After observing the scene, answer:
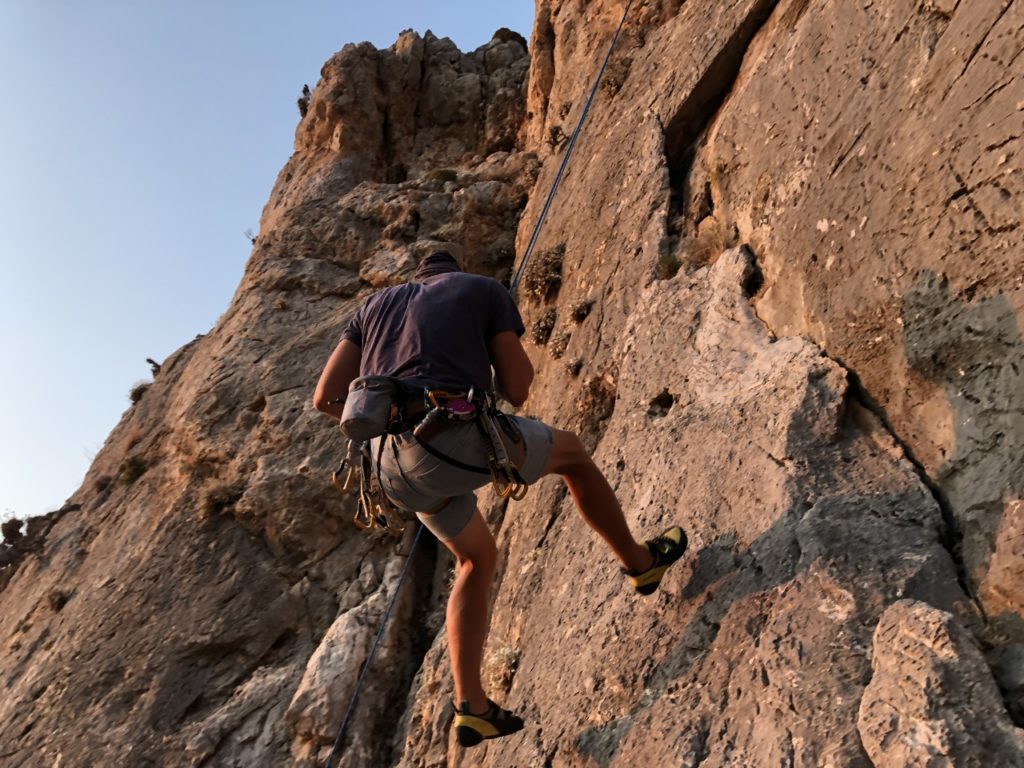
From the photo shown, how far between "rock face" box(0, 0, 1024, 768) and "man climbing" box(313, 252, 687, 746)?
52 cm

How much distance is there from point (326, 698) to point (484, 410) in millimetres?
5933

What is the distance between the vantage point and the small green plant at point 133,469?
14188 millimetres

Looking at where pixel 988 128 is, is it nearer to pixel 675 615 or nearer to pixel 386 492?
pixel 675 615

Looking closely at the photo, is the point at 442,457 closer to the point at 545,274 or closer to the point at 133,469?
the point at 545,274

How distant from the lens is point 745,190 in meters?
6.80

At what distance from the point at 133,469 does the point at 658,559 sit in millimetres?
12329

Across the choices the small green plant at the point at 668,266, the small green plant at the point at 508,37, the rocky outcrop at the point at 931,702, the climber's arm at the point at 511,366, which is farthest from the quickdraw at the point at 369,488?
the small green plant at the point at 508,37

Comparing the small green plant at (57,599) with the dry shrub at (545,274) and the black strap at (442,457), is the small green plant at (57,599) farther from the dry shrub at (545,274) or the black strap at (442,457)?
the black strap at (442,457)

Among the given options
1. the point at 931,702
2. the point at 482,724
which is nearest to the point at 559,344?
the point at 482,724

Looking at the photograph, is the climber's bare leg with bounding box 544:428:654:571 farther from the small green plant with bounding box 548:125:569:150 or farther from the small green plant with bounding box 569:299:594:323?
the small green plant with bounding box 548:125:569:150

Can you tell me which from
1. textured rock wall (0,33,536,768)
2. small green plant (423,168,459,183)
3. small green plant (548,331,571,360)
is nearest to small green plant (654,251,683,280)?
small green plant (548,331,571,360)

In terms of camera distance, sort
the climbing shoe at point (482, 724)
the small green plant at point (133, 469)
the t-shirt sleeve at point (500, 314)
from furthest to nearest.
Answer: the small green plant at point (133, 469) < the t-shirt sleeve at point (500, 314) < the climbing shoe at point (482, 724)

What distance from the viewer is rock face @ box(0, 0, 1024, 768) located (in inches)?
149

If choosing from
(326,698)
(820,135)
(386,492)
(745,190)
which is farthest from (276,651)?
(820,135)
